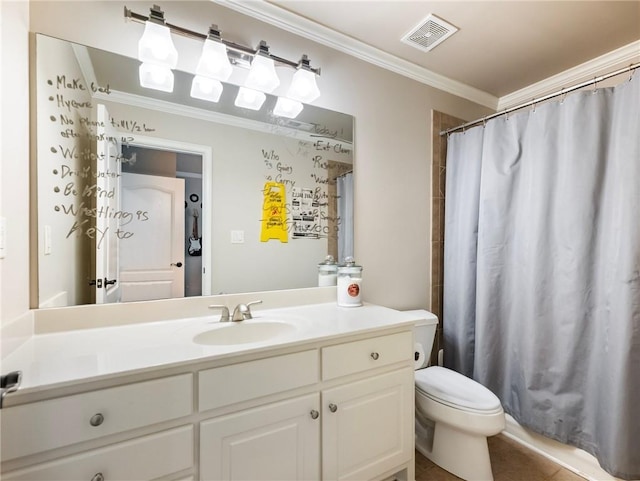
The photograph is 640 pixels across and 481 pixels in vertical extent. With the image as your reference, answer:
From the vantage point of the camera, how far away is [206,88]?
138 centimetres

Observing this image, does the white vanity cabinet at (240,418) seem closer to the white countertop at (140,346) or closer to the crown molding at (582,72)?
the white countertop at (140,346)

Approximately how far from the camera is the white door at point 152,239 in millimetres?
1262

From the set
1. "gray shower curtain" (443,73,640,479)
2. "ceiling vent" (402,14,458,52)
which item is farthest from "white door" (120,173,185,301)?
"gray shower curtain" (443,73,640,479)

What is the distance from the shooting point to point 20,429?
714mm

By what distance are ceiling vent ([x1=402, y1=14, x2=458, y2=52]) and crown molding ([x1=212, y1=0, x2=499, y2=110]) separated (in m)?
0.16

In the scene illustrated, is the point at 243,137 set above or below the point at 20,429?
above

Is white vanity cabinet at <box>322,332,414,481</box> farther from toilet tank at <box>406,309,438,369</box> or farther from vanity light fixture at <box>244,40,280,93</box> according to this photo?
vanity light fixture at <box>244,40,280,93</box>

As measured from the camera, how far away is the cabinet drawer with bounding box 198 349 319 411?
36.6 inches

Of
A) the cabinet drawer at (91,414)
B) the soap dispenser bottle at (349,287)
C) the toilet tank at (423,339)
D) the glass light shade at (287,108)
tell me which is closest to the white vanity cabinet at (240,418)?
the cabinet drawer at (91,414)

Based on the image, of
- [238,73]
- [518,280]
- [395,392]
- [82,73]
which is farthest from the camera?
[518,280]

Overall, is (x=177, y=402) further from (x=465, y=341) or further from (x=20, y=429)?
(x=465, y=341)

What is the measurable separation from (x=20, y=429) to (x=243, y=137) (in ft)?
4.29

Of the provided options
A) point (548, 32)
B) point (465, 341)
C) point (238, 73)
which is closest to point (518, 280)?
point (465, 341)

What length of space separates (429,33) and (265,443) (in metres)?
2.09
